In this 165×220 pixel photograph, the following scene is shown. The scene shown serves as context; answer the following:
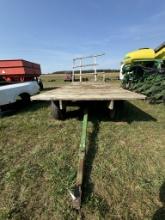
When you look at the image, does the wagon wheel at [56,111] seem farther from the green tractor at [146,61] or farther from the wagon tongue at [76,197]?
the green tractor at [146,61]

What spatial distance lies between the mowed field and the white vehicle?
1016 mm

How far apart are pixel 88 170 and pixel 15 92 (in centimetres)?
423

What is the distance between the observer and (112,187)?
8.68ft

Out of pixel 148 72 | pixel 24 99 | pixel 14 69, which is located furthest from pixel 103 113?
pixel 14 69

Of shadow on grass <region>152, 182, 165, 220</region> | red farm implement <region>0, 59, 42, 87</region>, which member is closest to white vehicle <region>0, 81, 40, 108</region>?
red farm implement <region>0, 59, 42, 87</region>

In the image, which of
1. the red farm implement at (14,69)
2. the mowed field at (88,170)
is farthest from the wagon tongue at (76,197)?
the red farm implement at (14,69)

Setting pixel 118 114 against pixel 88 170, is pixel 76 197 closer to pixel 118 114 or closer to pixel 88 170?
pixel 88 170

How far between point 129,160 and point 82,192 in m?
1.10

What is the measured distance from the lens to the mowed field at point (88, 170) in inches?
90.5

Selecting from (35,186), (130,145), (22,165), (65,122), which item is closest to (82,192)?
(35,186)

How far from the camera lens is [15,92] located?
6348 mm

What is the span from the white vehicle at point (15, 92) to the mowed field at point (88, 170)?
3.33 ft

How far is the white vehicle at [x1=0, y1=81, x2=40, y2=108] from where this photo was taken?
19.3ft

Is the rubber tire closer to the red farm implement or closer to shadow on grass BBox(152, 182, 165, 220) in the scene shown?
the red farm implement
